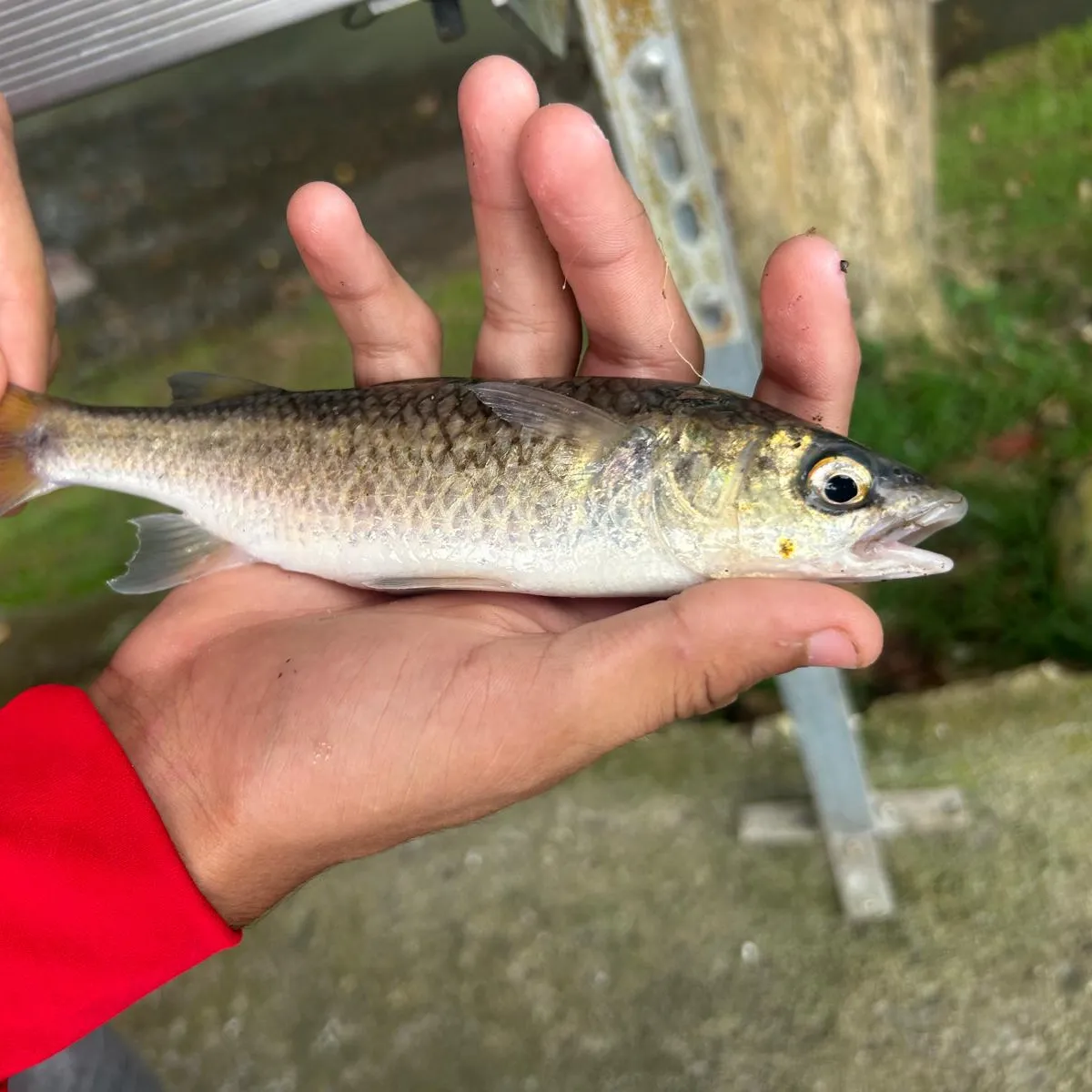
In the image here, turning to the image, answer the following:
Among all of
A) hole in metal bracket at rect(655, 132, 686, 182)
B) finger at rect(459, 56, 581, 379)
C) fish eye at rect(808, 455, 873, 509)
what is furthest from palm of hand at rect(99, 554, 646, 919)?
hole in metal bracket at rect(655, 132, 686, 182)

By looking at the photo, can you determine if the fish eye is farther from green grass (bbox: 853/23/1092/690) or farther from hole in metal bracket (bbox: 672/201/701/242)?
green grass (bbox: 853/23/1092/690)

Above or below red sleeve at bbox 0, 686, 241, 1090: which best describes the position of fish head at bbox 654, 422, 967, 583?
above

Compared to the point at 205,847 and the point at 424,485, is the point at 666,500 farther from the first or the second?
→ the point at 205,847

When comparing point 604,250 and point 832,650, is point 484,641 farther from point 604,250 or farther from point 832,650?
point 604,250

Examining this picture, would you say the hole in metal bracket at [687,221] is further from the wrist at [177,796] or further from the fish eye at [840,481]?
the wrist at [177,796]

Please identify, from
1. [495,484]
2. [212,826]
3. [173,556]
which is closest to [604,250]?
[495,484]

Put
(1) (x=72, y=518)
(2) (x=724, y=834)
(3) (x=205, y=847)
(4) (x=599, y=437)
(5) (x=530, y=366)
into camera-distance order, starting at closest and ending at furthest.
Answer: (3) (x=205, y=847)
(4) (x=599, y=437)
(5) (x=530, y=366)
(2) (x=724, y=834)
(1) (x=72, y=518)

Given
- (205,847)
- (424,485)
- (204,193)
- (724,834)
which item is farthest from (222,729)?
(204,193)
